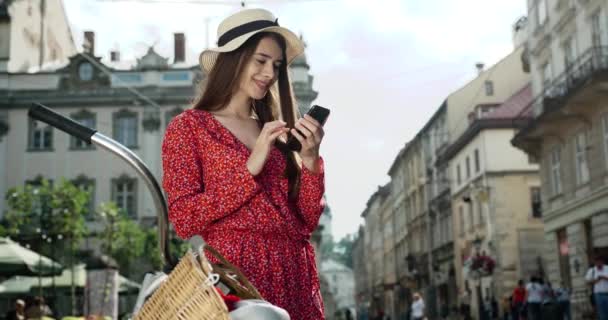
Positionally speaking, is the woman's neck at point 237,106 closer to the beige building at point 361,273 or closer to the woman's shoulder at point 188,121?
the woman's shoulder at point 188,121

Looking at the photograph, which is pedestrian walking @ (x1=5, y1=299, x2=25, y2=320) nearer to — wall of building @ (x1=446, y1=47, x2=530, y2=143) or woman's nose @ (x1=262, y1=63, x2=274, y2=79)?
woman's nose @ (x1=262, y1=63, x2=274, y2=79)

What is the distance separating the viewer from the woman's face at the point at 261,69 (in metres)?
2.49

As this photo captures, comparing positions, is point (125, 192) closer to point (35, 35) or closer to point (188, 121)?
point (35, 35)

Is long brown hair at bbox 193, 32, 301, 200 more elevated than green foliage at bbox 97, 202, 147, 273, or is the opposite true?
green foliage at bbox 97, 202, 147, 273

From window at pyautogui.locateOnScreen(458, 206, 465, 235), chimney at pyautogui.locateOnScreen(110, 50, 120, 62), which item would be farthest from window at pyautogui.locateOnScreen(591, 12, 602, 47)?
chimney at pyautogui.locateOnScreen(110, 50, 120, 62)

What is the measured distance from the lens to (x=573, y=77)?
2159 cm

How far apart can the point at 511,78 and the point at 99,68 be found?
21.1 meters

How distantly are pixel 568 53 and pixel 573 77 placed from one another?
95.4 inches

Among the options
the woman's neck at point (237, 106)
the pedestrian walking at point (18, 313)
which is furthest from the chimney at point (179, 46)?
the woman's neck at point (237, 106)

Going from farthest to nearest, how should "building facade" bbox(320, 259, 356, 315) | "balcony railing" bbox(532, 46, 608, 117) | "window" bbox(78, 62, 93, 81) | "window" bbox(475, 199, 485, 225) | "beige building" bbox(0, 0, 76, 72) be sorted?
"building facade" bbox(320, 259, 356, 315)
"window" bbox(78, 62, 93, 81)
"beige building" bbox(0, 0, 76, 72)
"window" bbox(475, 199, 485, 225)
"balcony railing" bbox(532, 46, 608, 117)

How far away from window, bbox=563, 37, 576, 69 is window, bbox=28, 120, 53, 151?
25043 millimetres

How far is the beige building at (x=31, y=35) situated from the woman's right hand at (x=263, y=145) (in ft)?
127

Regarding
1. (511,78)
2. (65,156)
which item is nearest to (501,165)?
(511,78)

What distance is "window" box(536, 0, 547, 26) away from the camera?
2558 centimetres
